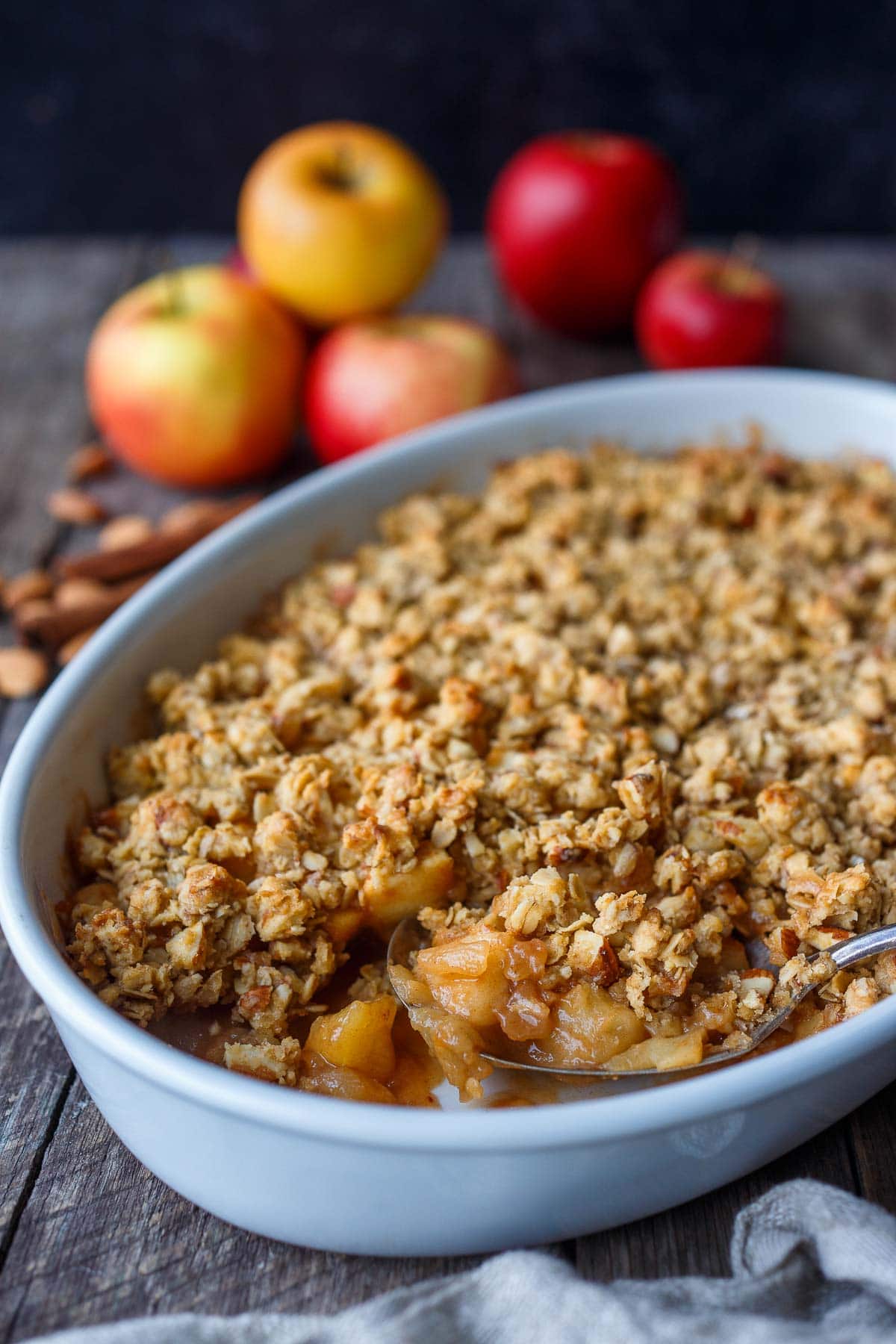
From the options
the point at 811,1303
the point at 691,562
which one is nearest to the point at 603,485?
the point at 691,562

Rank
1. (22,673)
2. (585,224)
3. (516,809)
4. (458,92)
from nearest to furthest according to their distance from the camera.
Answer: (516,809) < (22,673) < (585,224) < (458,92)

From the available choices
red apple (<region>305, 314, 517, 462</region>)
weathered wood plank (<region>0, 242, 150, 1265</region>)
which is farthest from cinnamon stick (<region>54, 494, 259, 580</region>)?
red apple (<region>305, 314, 517, 462</region>)

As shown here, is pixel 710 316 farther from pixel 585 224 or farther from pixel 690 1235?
pixel 690 1235

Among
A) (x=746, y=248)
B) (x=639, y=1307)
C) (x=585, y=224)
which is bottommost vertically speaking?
(x=746, y=248)

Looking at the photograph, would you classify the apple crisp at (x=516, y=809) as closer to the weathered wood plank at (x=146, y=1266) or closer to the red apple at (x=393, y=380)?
the weathered wood plank at (x=146, y=1266)

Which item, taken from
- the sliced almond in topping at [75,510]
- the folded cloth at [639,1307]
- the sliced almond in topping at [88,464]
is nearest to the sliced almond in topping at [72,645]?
the sliced almond in topping at [75,510]

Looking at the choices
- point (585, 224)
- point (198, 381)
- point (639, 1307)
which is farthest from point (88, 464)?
point (639, 1307)
